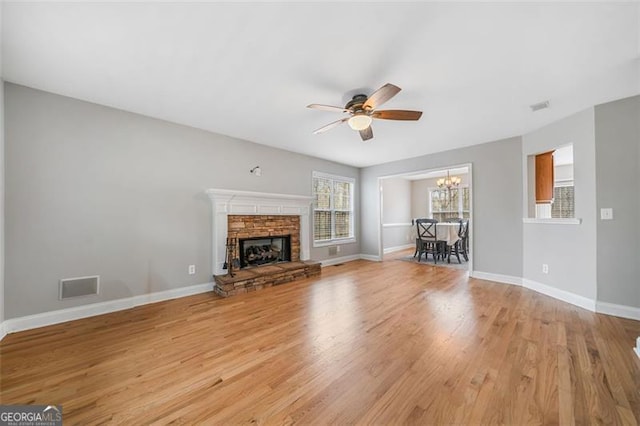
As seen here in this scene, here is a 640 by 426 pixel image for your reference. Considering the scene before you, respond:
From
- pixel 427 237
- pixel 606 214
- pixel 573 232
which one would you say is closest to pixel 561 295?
pixel 573 232

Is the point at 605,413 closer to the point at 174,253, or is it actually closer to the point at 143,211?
the point at 174,253

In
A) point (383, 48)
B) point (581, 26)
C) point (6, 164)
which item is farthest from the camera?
point (6, 164)

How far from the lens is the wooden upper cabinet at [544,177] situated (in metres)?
3.85

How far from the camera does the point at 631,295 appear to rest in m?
2.68

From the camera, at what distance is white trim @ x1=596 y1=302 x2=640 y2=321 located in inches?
104

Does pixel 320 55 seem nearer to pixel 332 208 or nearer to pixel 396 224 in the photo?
pixel 332 208

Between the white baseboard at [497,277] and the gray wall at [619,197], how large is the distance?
1.17 meters

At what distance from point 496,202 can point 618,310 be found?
2003 mm

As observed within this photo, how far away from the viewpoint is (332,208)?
5910 mm

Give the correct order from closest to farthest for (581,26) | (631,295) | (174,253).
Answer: (581,26) < (631,295) < (174,253)

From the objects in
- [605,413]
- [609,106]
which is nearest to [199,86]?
[605,413]

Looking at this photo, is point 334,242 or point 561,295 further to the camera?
point 334,242

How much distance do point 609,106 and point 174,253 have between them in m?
5.78

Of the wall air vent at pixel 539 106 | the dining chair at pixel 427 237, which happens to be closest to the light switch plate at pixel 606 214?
the wall air vent at pixel 539 106
